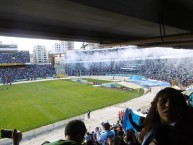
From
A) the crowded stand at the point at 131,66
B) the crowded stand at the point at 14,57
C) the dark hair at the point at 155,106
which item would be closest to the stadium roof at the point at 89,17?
the dark hair at the point at 155,106

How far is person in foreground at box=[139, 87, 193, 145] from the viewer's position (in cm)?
172

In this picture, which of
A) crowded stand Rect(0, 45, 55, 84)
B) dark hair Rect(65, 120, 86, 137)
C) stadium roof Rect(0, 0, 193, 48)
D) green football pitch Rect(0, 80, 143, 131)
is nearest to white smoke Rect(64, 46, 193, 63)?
crowded stand Rect(0, 45, 55, 84)

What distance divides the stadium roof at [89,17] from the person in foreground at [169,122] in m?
A: 1.70

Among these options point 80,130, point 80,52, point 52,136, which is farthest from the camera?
point 80,52

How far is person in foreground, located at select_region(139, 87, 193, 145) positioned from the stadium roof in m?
1.70

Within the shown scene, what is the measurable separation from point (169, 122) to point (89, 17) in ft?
8.80

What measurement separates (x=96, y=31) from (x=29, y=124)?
17116 millimetres

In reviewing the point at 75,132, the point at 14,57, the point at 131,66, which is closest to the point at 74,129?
the point at 75,132

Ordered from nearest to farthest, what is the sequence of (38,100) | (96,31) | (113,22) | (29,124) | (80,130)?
1. (80,130)
2. (113,22)
3. (96,31)
4. (29,124)
5. (38,100)

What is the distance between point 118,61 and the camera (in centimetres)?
7756

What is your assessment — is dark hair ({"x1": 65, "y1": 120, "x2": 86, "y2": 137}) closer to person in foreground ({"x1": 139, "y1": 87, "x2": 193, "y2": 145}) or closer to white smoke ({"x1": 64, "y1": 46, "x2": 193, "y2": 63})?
person in foreground ({"x1": 139, "y1": 87, "x2": 193, "y2": 145})

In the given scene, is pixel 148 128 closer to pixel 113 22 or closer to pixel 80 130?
pixel 80 130

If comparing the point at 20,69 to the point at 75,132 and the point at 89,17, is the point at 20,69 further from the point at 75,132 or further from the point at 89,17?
the point at 75,132

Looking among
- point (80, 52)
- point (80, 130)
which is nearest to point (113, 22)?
point (80, 130)
